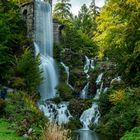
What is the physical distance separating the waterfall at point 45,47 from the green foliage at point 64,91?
2.37ft

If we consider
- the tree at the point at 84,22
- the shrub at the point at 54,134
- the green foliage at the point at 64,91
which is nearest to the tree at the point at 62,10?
the tree at the point at 84,22

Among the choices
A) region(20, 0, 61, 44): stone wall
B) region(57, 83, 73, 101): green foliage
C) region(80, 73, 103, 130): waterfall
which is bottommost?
region(80, 73, 103, 130): waterfall

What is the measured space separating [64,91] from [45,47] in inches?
298

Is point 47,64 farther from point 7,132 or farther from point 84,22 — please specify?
point 84,22

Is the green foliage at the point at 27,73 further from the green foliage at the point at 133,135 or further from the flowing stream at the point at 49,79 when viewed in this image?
the green foliage at the point at 133,135

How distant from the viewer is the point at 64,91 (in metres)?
32.9

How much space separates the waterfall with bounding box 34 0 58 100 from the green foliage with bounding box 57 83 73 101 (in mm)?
721

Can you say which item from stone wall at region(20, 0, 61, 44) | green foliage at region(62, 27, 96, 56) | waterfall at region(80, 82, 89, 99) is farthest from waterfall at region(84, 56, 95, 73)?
stone wall at region(20, 0, 61, 44)

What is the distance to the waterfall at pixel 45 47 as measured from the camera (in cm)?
3400

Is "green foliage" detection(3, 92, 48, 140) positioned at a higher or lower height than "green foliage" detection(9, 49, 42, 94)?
lower

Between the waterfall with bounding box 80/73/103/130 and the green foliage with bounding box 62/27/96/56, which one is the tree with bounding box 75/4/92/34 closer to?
the green foliage with bounding box 62/27/96/56

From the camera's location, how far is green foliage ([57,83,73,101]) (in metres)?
32.2

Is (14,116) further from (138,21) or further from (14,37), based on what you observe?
(14,37)

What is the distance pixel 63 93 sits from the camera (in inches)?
1289
